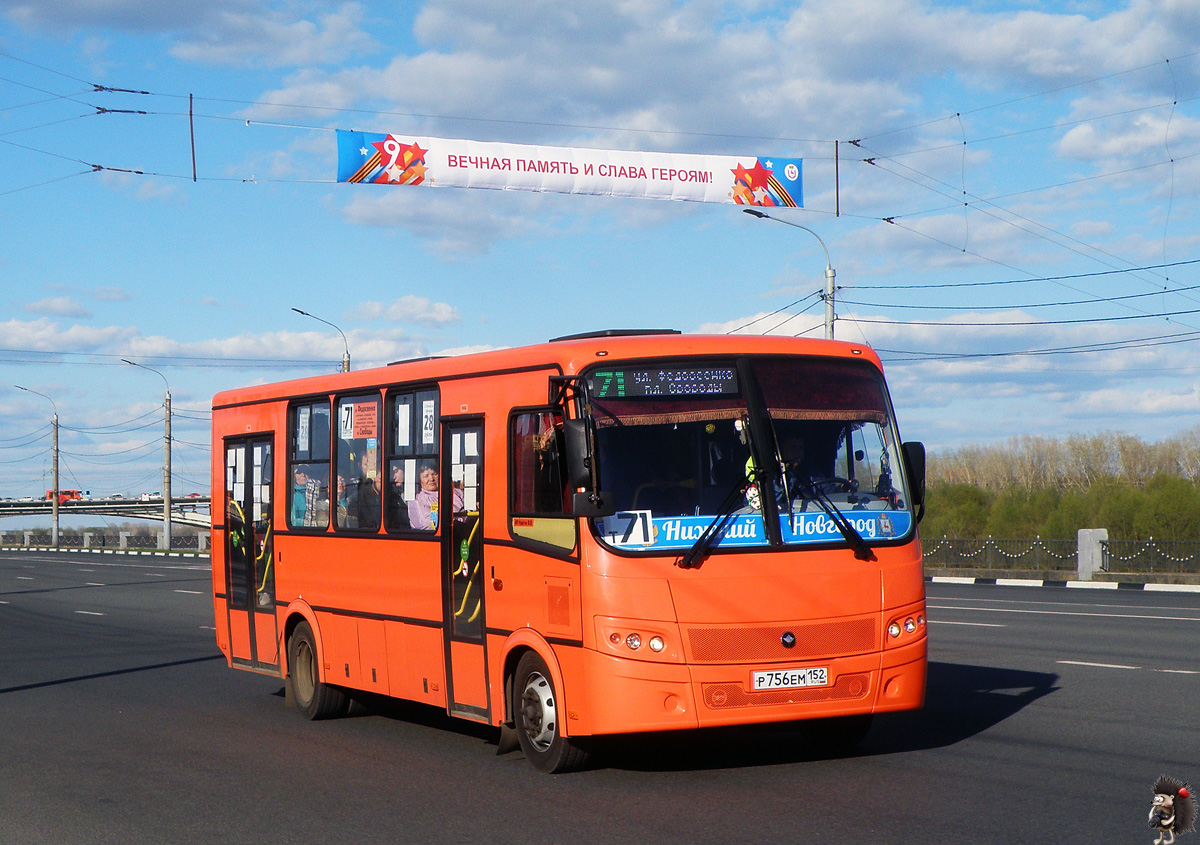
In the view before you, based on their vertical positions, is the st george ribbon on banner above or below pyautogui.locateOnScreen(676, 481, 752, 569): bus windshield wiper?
above

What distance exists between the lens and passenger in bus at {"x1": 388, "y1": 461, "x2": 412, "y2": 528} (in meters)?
10.5

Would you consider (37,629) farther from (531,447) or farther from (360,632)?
(531,447)

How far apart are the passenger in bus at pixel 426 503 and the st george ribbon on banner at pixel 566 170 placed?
13.1 m

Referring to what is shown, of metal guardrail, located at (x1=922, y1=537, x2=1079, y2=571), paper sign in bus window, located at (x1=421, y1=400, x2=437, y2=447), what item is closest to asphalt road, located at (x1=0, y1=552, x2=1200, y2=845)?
paper sign in bus window, located at (x1=421, y1=400, x2=437, y2=447)

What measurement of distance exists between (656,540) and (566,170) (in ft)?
54.5

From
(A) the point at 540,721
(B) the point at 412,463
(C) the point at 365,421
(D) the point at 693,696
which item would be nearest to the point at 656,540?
(D) the point at 693,696

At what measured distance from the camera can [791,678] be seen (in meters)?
8.14

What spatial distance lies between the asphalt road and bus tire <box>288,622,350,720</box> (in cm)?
20

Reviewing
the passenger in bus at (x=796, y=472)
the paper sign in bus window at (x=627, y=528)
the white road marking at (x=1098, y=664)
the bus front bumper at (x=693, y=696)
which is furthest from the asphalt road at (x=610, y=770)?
the passenger in bus at (x=796, y=472)

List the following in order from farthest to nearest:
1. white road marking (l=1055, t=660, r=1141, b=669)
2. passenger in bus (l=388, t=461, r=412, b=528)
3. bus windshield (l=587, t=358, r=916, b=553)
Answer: white road marking (l=1055, t=660, r=1141, b=669)
passenger in bus (l=388, t=461, r=412, b=528)
bus windshield (l=587, t=358, r=916, b=553)

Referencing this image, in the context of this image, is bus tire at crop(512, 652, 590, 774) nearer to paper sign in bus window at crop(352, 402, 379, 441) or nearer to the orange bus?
the orange bus

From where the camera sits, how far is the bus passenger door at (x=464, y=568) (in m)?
9.47

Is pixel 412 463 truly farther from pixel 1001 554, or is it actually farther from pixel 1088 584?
pixel 1001 554

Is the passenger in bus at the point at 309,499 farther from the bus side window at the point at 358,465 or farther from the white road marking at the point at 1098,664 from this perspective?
the white road marking at the point at 1098,664
